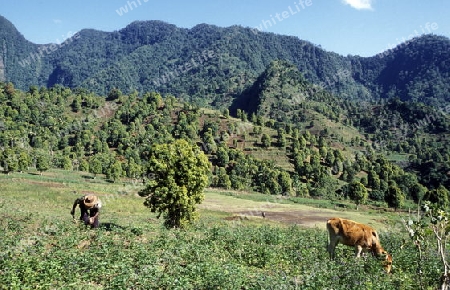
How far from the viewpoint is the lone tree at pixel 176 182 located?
993 inches

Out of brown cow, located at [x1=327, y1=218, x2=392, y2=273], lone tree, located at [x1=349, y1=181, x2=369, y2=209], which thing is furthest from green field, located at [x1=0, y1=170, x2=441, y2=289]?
lone tree, located at [x1=349, y1=181, x2=369, y2=209]

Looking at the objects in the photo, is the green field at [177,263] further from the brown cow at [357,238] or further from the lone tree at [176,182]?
the lone tree at [176,182]

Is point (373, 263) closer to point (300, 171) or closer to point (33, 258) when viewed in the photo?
point (33, 258)

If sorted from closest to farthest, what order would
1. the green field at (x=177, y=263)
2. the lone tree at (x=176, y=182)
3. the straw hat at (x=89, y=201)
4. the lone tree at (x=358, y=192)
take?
the green field at (x=177, y=263)
the straw hat at (x=89, y=201)
the lone tree at (x=176, y=182)
the lone tree at (x=358, y=192)

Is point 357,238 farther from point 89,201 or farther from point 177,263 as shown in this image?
point 89,201

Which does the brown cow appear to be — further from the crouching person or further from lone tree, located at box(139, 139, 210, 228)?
the crouching person

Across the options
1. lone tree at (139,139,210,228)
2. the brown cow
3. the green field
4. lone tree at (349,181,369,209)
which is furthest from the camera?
lone tree at (349,181,369,209)

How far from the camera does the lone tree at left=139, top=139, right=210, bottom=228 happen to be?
25219mm

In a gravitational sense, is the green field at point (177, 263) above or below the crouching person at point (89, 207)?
below

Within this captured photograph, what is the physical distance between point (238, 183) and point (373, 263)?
108580mm

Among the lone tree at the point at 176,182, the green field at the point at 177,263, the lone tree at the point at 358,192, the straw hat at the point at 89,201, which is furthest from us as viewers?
the lone tree at the point at 358,192

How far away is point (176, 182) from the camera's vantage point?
1018 inches

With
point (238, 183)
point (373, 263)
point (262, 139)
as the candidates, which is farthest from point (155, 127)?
point (373, 263)

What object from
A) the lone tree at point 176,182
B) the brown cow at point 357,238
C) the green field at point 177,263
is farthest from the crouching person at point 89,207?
the brown cow at point 357,238
